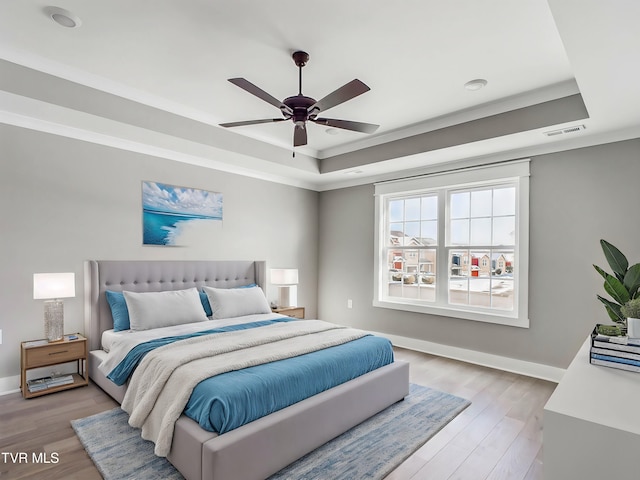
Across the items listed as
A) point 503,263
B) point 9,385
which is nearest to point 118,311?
point 9,385

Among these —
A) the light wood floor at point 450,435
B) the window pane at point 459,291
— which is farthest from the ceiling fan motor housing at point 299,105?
the window pane at point 459,291

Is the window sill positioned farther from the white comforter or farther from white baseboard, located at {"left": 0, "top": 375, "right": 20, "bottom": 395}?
white baseboard, located at {"left": 0, "top": 375, "right": 20, "bottom": 395}

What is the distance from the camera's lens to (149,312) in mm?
3422

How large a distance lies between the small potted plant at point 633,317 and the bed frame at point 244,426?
1.67 metres

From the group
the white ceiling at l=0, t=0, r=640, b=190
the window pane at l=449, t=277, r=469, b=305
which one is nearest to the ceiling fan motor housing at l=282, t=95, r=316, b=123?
the white ceiling at l=0, t=0, r=640, b=190

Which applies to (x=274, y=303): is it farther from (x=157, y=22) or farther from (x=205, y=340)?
(x=157, y=22)

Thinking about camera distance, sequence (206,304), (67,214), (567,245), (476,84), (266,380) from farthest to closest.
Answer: (206,304)
(567,245)
(67,214)
(476,84)
(266,380)

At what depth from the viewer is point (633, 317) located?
165cm

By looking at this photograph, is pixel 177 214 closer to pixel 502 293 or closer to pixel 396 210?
pixel 396 210

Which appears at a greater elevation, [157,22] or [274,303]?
[157,22]

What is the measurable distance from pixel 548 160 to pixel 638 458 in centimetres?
344

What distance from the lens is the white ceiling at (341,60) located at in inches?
84.1

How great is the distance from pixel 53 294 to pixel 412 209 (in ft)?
13.6

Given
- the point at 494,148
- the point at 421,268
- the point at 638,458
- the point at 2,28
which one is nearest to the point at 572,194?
the point at 494,148
